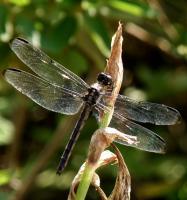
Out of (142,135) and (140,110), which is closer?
(142,135)

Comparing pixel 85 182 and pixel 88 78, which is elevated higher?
pixel 85 182

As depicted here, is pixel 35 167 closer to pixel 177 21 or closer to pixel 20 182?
pixel 20 182

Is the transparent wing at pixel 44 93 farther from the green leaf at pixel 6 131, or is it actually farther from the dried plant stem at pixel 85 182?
the dried plant stem at pixel 85 182

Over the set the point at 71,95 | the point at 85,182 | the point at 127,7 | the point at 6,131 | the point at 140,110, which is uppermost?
the point at 85,182

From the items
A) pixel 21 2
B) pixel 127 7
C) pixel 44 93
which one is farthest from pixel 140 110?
pixel 21 2

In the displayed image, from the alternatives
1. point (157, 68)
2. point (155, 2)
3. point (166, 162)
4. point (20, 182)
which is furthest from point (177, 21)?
point (20, 182)

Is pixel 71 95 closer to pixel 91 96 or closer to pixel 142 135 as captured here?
pixel 91 96

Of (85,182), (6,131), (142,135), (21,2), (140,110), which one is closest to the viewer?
(85,182)

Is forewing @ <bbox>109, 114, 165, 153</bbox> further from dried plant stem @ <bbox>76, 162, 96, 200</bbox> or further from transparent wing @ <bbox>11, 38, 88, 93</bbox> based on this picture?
dried plant stem @ <bbox>76, 162, 96, 200</bbox>

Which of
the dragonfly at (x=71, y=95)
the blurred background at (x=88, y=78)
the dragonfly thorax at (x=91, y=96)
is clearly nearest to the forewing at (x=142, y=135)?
the dragonfly at (x=71, y=95)
